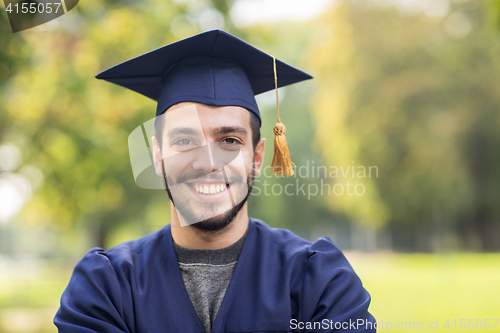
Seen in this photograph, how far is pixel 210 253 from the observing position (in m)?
2.35

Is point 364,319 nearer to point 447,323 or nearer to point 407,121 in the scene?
point 447,323

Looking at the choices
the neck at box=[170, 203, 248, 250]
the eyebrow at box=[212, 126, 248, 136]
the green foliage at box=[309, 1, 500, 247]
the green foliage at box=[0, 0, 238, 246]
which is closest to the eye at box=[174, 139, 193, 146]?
the eyebrow at box=[212, 126, 248, 136]

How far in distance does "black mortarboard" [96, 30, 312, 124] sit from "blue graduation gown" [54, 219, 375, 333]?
2.80 feet

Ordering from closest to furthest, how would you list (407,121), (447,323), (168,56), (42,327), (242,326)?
(242,326) → (168,56) → (447,323) → (42,327) → (407,121)

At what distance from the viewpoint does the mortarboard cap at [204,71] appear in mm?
2373

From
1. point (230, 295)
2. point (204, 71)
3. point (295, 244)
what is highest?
point (204, 71)

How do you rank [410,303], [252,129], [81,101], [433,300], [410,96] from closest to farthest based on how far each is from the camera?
[252,129], [410,303], [433,300], [81,101], [410,96]

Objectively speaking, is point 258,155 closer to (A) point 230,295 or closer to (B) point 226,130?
(B) point 226,130

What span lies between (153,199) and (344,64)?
902 cm

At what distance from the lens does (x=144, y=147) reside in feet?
8.44

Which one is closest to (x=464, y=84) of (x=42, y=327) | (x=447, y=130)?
(x=447, y=130)

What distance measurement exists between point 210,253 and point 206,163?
497 mm

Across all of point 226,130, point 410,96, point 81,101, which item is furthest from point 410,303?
point 410,96

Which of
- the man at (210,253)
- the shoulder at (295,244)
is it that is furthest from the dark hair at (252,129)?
the shoulder at (295,244)
